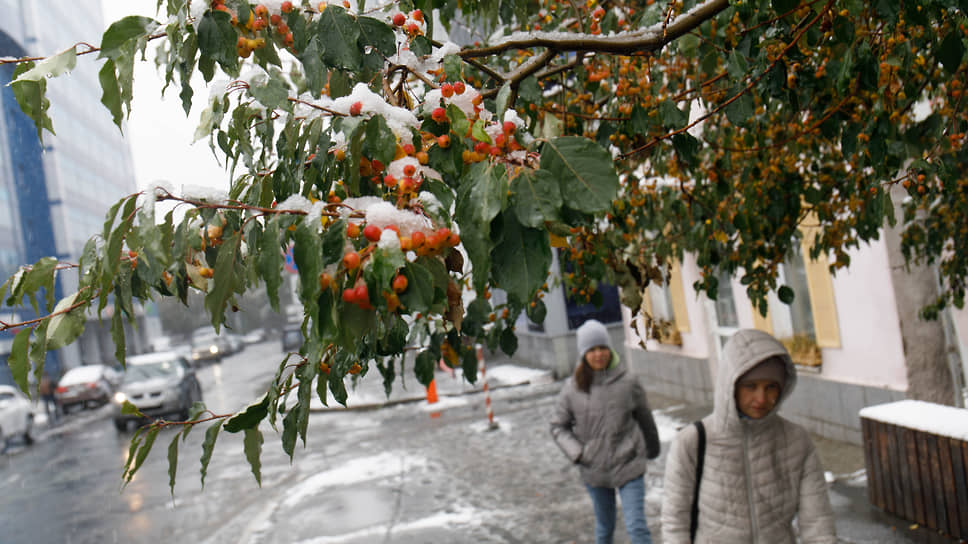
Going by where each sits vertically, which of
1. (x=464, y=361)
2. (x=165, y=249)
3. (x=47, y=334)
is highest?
(x=165, y=249)

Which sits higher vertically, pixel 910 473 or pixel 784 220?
pixel 784 220

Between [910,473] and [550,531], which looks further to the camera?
[550,531]

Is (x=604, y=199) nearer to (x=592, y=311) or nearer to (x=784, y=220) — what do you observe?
(x=784, y=220)

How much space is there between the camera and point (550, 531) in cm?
577

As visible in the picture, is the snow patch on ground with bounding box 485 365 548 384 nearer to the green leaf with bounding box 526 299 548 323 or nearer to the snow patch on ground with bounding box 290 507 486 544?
the snow patch on ground with bounding box 290 507 486 544

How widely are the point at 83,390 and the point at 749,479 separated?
2358 cm

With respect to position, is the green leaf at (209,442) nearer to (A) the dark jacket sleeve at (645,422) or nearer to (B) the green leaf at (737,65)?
(B) the green leaf at (737,65)

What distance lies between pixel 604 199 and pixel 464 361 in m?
1.94

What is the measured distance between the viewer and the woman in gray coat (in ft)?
14.2

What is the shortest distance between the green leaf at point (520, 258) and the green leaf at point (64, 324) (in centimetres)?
100

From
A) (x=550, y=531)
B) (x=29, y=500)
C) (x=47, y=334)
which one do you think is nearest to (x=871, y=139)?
(x=47, y=334)

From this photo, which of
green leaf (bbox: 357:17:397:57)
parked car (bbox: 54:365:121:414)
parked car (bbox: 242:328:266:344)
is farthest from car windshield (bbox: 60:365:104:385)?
parked car (bbox: 242:328:266:344)

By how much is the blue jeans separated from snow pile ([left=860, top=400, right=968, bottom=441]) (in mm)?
1997

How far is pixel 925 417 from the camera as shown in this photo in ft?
15.6
